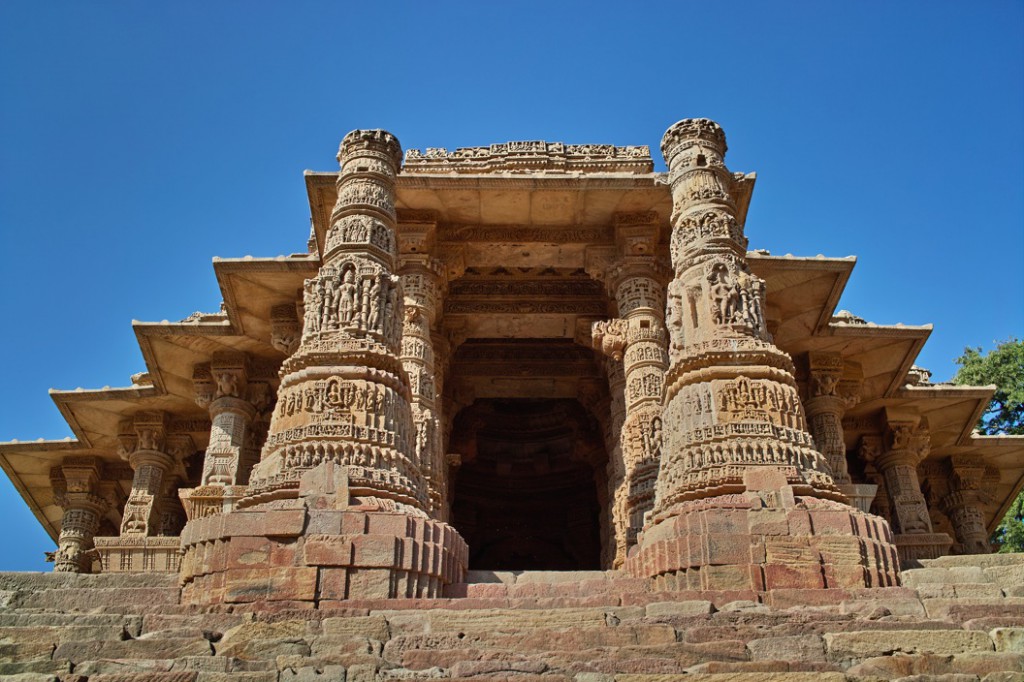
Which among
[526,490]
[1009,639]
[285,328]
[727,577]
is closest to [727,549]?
[727,577]

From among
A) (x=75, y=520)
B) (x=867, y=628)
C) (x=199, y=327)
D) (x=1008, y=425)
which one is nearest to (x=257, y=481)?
(x=867, y=628)

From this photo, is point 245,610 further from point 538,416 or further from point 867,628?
point 538,416

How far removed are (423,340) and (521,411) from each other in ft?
34.4

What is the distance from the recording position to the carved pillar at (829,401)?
14828mm

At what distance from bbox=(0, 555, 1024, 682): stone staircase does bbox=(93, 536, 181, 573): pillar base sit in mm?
8253

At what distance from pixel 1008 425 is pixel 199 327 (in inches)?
804

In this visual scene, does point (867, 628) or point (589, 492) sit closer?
point (867, 628)

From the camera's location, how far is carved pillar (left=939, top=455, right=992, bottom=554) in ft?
60.4

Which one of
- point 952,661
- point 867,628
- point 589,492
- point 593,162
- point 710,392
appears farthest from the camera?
point 589,492

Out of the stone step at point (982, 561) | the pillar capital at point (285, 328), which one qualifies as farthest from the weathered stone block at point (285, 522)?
the pillar capital at point (285, 328)

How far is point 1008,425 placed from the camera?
23.4 m

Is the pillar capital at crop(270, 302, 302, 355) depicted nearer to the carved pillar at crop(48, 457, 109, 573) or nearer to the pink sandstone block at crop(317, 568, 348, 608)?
the carved pillar at crop(48, 457, 109, 573)

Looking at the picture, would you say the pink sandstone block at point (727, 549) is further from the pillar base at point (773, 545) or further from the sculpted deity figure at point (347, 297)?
the sculpted deity figure at point (347, 297)

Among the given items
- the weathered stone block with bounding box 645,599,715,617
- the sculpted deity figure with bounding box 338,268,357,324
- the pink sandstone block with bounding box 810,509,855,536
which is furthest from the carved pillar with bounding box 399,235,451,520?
the weathered stone block with bounding box 645,599,715,617
